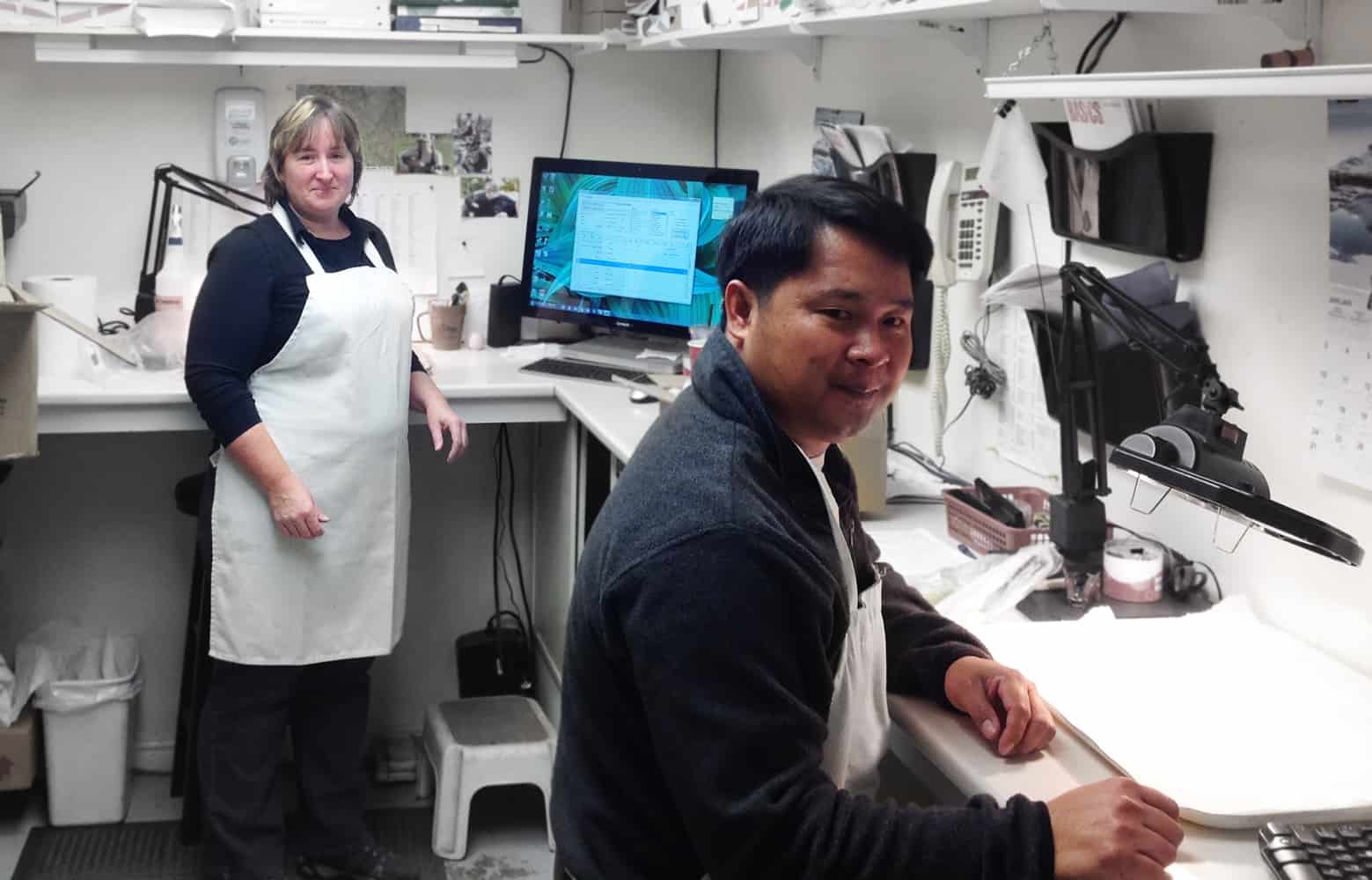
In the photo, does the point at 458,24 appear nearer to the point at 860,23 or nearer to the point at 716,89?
the point at 716,89

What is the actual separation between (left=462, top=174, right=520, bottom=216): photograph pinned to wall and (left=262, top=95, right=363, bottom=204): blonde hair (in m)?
0.81

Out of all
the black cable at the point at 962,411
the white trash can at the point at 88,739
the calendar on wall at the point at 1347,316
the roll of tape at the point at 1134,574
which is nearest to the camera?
the calendar on wall at the point at 1347,316

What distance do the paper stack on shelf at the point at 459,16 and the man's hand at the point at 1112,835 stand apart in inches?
101

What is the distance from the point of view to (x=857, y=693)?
1439mm

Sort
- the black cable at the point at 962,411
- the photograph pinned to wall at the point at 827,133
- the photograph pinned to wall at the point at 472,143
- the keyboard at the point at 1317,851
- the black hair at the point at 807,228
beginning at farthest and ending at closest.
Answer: the photograph pinned to wall at the point at 472,143, the photograph pinned to wall at the point at 827,133, the black cable at the point at 962,411, the black hair at the point at 807,228, the keyboard at the point at 1317,851

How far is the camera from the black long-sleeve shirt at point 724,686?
1186 millimetres

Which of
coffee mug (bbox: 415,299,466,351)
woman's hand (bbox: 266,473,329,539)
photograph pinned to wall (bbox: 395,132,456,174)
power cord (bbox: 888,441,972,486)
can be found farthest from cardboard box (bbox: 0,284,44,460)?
power cord (bbox: 888,441,972,486)

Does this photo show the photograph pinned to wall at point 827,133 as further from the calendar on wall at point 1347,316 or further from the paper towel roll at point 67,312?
the paper towel roll at point 67,312

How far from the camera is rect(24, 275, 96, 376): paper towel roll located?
9.88ft

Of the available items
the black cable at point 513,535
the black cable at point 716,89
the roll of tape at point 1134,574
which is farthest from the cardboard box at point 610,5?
the roll of tape at point 1134,574

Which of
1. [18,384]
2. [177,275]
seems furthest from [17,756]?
[177,275]

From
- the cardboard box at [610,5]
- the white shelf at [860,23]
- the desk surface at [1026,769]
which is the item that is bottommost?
the desk surface at [1026,769]

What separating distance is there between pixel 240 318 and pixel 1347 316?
1814 mm

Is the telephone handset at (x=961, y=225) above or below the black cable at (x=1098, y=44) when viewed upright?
below
